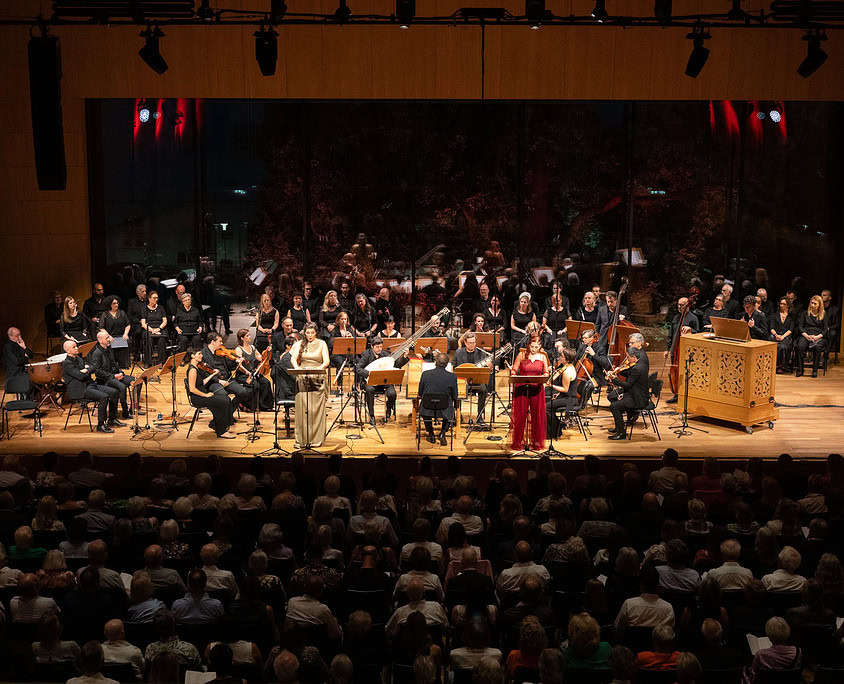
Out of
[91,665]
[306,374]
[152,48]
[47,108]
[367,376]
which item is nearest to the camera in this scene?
[91,665]

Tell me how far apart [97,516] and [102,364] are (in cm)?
493

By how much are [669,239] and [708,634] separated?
1173 centimetres

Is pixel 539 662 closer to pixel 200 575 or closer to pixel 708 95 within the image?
pixel 200 575

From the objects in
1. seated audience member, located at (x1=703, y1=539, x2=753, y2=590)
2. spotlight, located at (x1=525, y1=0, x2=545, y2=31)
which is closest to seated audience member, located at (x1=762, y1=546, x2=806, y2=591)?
seated audience member, located at (x1=703, y1=539, x2=753, y2=590)

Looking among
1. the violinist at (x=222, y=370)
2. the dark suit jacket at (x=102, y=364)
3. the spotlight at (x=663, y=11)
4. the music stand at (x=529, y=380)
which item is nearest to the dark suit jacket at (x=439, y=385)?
the music stand at (x=529, y=380)

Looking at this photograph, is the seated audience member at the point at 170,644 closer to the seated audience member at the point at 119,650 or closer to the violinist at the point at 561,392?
the seated audience member at the point at 119,650

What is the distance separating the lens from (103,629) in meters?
5.30

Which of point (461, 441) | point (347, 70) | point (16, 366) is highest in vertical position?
point (347, 70)

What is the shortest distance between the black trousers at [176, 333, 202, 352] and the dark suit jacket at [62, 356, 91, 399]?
9.21 feet

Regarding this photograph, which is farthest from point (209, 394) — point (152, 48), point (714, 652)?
point (714, 652)

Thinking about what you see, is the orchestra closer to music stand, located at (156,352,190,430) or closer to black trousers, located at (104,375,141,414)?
black trousers, located at (104,375,141,414)

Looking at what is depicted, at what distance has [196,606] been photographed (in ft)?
17.5

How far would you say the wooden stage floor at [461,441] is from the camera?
1025 cm

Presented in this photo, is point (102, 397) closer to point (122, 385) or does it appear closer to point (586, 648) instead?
point (122, 385)
